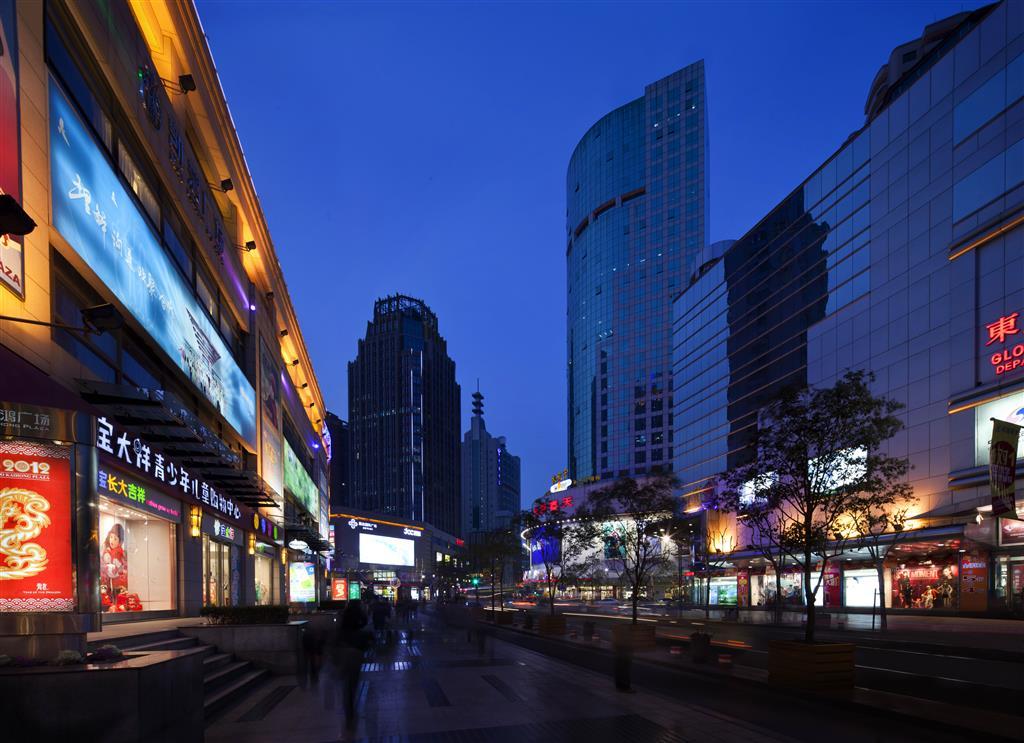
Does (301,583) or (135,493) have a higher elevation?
(135,493)

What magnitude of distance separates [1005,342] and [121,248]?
40739 mm

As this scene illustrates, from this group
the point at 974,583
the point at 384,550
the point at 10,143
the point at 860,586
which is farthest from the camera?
the point at 384,550

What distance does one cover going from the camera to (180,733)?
8891 mm

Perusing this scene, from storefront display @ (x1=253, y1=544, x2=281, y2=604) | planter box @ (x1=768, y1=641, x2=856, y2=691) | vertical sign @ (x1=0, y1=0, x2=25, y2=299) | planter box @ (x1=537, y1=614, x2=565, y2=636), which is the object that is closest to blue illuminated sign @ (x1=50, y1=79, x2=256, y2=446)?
vertical sign @ (x1=0, y1=0, x2=25, y2=299)

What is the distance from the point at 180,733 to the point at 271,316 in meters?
37.4

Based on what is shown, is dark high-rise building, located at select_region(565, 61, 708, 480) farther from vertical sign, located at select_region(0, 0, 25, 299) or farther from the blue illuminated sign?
vertical sign, located at select_region(0, 0, 25, 299)

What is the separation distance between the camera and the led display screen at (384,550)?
Answer: 10019 centimetres

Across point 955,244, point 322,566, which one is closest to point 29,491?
point 955,244

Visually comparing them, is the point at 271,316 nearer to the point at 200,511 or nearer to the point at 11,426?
the point at 200,511

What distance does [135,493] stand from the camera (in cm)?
1839

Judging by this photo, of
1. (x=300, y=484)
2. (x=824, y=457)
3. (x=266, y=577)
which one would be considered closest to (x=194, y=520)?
(x=266, y=577)

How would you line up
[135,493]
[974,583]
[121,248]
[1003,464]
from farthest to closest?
[974,583]
[1003,464]
[135,493]
[121,248]

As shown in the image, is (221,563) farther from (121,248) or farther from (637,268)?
(637,268)

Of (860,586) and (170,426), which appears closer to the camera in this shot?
(170,426)
